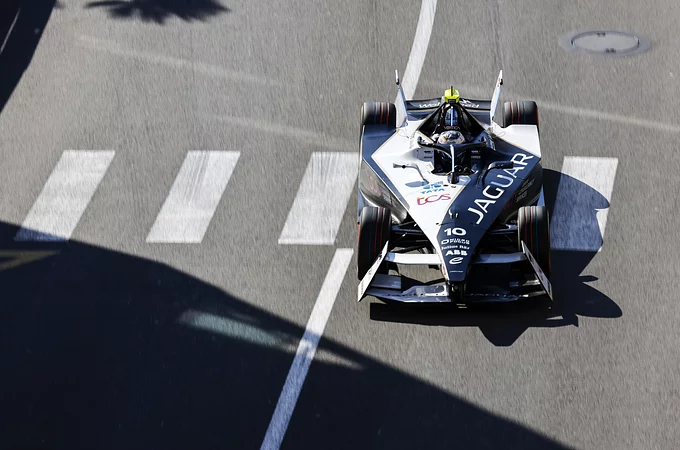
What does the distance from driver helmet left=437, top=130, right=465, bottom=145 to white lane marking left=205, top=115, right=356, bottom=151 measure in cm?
213

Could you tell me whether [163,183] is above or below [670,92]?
below

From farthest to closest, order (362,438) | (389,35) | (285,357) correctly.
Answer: (389,35) → (285,357) → (362,438)

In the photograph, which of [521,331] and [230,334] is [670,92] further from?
[230,334]

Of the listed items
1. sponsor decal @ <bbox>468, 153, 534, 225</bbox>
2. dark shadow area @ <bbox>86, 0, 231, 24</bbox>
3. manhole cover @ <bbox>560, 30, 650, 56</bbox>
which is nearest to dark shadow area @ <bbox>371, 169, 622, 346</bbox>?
sponsor decal @ <bbox>468, 153, 534, 225</bbox>

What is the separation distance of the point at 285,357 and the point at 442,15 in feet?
28.6

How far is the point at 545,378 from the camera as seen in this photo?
11.4 m

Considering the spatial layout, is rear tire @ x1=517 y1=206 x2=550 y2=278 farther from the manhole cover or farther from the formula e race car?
the manhole cover

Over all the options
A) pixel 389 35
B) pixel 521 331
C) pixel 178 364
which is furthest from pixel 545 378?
pixel 389 35

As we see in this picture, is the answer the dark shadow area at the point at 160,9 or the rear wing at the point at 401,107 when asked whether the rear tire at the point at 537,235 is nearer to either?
the rear wing at the point at 401,107

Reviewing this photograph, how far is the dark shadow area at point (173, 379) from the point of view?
1090 centimetres

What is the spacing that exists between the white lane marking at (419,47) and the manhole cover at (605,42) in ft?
7.45

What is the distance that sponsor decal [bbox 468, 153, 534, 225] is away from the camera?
12562 mm

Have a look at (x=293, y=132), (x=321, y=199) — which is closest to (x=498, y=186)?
(x=321, y=199)

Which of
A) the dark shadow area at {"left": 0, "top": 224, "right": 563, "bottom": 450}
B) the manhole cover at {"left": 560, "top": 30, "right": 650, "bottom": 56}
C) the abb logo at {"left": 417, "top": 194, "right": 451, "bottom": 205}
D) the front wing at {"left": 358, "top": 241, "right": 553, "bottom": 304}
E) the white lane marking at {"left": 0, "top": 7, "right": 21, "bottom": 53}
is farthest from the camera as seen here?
the white lane marking at {"left": 0, "top": 7, "right": 21, "bottom": 53}
